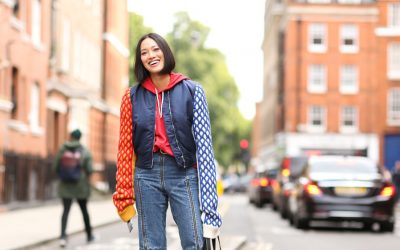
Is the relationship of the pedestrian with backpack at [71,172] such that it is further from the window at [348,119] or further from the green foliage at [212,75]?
the green foliage at [212,75]


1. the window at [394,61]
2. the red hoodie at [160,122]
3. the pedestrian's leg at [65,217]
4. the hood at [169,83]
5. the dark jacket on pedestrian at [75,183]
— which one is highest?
the window at [394,61]

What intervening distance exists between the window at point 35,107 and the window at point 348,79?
34842mm

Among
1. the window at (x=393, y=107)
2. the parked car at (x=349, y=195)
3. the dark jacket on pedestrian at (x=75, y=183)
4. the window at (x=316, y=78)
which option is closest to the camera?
the dark jacket on pedestrian at (x=75, y=183)

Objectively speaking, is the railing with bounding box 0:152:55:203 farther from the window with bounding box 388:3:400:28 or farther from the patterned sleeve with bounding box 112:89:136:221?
the window with bounding box 388:3:400:28

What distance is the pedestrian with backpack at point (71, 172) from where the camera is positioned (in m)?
14.1

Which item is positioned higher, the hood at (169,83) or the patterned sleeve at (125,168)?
the hood at (169,83)

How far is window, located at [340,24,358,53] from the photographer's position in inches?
2500

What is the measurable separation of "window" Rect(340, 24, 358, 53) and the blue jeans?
5929 cm

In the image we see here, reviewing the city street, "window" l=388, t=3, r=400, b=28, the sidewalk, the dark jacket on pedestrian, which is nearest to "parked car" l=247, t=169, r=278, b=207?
the sidewalk

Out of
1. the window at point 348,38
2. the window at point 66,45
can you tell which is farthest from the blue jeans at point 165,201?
the window at point 348,38

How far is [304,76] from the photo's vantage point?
Result: 63.8 m

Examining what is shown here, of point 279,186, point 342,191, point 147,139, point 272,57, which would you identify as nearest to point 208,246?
point 147,139

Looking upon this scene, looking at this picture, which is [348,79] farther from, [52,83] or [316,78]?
[52,83]

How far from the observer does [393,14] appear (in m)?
63.3
